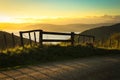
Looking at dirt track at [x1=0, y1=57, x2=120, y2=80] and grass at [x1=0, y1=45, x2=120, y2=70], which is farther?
grass at [x1=0, y1=45, x2=120, y2=70]

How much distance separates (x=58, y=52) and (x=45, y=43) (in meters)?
2.53

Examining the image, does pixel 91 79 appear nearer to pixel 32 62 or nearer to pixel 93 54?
pixel 32 62

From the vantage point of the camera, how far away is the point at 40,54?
18656mm

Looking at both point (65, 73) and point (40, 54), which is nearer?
point (65, 73)

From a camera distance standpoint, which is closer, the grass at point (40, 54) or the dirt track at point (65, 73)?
the dirt track at point (65, 73)

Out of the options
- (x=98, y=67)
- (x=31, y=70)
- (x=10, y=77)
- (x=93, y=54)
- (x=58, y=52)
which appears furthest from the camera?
(x=93, y=54)

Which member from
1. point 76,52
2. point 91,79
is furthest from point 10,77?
→ point 76,52

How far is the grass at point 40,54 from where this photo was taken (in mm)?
16453

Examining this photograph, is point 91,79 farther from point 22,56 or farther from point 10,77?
point 22,56

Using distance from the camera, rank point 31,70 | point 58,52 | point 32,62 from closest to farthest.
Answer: point 31,70, point 32,62, point 58,52

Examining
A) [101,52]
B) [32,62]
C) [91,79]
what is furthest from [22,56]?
[101,52]

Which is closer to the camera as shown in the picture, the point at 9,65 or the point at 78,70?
the point at 78,70

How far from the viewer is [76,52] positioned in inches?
840

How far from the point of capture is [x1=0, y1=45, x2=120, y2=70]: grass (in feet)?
54.0
